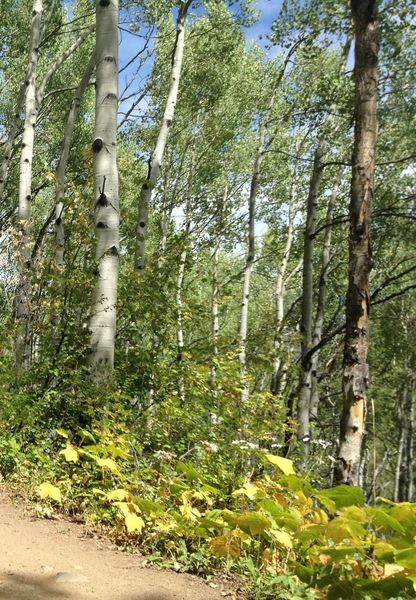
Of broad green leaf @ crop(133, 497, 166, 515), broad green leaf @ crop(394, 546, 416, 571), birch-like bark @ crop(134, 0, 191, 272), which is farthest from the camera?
birch-like bark @ crop(134, 0, 191, 272)

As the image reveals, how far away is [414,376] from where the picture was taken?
23000 millimetres

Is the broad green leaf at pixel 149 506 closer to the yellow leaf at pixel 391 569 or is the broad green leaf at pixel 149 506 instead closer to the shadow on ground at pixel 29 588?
the shadow on ground at pixel 29 588

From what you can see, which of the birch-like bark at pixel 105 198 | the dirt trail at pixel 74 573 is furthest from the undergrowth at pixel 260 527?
the birch-like bark at pixel 105 198

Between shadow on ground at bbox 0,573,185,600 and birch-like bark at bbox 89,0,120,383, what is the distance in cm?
249

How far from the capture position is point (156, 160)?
28.6ft

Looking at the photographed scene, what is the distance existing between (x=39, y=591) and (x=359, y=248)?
3.64m

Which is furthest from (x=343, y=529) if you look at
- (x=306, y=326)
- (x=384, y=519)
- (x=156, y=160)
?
(x=156, y=160)

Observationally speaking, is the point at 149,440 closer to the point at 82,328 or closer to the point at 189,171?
the point at 82,328

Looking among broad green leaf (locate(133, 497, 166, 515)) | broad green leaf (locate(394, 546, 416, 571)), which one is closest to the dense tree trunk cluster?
broad green leaf (locate(133, 497, 166, 515))

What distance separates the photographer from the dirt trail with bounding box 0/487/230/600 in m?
2.43

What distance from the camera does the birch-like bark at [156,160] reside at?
26.1 ft

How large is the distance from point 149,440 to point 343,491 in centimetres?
294

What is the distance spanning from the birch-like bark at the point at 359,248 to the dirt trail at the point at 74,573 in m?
2.01

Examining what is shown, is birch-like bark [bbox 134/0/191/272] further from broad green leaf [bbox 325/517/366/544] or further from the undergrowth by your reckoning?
broad green leaf [bbox 325/517/366/544]
